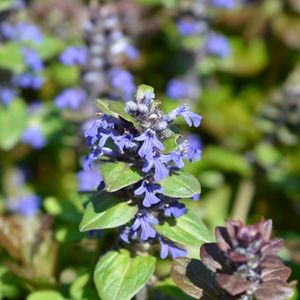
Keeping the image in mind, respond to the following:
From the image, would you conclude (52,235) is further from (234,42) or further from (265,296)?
(234,42)

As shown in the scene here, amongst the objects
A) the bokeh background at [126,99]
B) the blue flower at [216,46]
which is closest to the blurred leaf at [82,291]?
the bokeh background at [126,99]

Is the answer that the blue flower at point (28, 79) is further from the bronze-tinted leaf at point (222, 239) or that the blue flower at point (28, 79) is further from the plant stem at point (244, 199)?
the bronze-tinted leaf at point (222, 239)

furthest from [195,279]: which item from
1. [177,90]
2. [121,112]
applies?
[177,90]

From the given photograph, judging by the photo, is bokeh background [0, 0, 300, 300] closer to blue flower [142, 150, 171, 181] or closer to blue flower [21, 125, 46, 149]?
blue flower [21, 125, 46, 149]

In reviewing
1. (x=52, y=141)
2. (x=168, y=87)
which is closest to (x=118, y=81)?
(x=52, y=141)

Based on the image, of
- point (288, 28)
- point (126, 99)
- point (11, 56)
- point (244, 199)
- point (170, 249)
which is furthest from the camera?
point (288, 28)

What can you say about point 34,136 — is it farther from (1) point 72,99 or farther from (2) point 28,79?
(1) point 72,99
